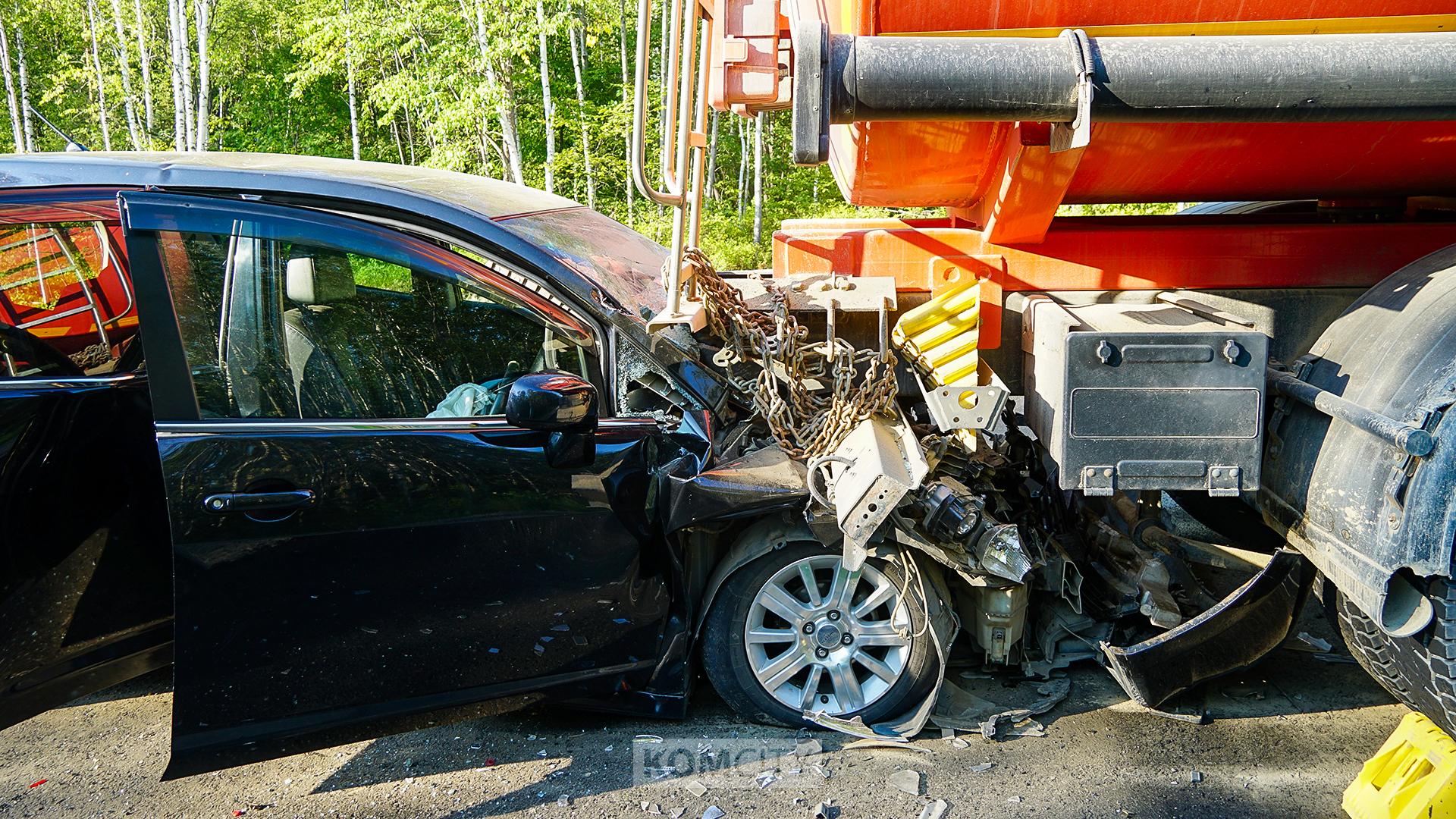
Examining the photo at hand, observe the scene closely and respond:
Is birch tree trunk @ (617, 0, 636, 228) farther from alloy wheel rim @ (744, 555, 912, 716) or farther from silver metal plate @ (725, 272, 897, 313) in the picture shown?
alloy wheel rim @ (744, 555, 912, 716)

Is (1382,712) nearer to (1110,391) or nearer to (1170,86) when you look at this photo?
(1110,391)

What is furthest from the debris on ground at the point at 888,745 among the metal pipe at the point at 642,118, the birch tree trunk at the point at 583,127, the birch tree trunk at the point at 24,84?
the birch tree trunk at the point at 24,84

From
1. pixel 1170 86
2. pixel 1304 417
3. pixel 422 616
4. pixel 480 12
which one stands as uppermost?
pixel 480 12

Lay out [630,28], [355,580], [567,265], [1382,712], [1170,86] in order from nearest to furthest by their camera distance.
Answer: [1170,86]
[355,580]
[567,265]
[1382,712]
[630,28]

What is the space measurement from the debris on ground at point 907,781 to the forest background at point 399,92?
1267 centimetres

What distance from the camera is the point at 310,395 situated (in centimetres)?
286

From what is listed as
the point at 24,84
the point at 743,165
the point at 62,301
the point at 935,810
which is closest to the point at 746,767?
the point at 935,810

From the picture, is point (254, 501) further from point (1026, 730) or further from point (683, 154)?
point (1026, 730)

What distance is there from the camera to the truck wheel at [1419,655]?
8.39 feet

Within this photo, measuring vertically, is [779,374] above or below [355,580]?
above

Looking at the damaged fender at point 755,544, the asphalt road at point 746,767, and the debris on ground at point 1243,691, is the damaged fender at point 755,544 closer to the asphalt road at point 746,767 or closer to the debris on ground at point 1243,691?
the asphalt road at point 746,767

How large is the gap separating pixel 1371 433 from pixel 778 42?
6.70 ft

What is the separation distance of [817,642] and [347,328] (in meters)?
1.85

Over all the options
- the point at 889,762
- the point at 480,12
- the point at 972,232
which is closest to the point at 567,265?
the point at 972,232
